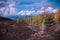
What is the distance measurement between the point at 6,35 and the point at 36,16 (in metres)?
0.49

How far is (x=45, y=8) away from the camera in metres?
1.78

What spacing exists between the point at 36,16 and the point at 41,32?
231mm

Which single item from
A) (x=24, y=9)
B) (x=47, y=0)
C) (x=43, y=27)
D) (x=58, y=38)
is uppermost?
(x=47, y=0)

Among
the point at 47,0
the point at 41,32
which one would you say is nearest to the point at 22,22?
the point at 41,32

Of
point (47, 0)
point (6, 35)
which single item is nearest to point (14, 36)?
point (6, 35)

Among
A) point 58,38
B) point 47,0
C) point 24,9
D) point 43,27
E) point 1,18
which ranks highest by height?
point 47,0

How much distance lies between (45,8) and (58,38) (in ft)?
1.46

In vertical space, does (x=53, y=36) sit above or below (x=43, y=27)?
below

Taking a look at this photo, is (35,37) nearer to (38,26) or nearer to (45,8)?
(38,26)

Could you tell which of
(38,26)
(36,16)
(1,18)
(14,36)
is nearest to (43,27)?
(38,26)

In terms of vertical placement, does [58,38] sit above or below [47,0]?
below

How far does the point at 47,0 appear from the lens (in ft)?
5.90

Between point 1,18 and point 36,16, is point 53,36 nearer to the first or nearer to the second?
point 36,16

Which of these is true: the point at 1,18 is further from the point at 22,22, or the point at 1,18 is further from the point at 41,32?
the point at 41,32
